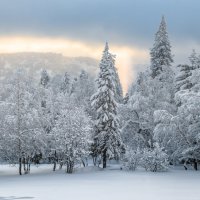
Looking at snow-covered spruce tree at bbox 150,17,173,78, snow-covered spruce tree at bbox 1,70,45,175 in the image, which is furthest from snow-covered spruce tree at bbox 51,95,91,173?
snow-covered spruce tree at bbox 150,17,173,78

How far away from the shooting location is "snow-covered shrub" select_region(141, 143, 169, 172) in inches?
1944

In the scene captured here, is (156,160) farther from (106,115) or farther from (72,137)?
(72,137)

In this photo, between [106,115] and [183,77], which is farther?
[183,77]

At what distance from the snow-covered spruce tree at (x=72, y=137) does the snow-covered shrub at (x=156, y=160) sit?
22.8 ft

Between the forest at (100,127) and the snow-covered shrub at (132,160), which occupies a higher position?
the forest at (100,127)

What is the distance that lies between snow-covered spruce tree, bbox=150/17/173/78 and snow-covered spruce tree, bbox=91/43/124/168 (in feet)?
60.3

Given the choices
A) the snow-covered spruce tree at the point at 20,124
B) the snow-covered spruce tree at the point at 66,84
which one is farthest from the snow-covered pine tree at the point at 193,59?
the snow-covered spruce tree at the point at 66,84

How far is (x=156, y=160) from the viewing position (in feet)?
163

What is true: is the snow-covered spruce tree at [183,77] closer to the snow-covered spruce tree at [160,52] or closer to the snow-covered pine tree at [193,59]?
the snow-covered pine tree at [193,59]

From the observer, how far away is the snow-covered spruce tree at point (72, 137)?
51375 millimetres

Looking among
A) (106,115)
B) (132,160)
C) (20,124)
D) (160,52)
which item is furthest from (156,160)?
(160,52)

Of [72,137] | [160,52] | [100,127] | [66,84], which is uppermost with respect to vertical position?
[66,84]

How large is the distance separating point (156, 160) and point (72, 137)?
10.0 meters

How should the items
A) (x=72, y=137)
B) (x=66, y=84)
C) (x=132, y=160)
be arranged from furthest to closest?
(x=66, y=84) < (x=132, y=160) < (x=72, y=137)
